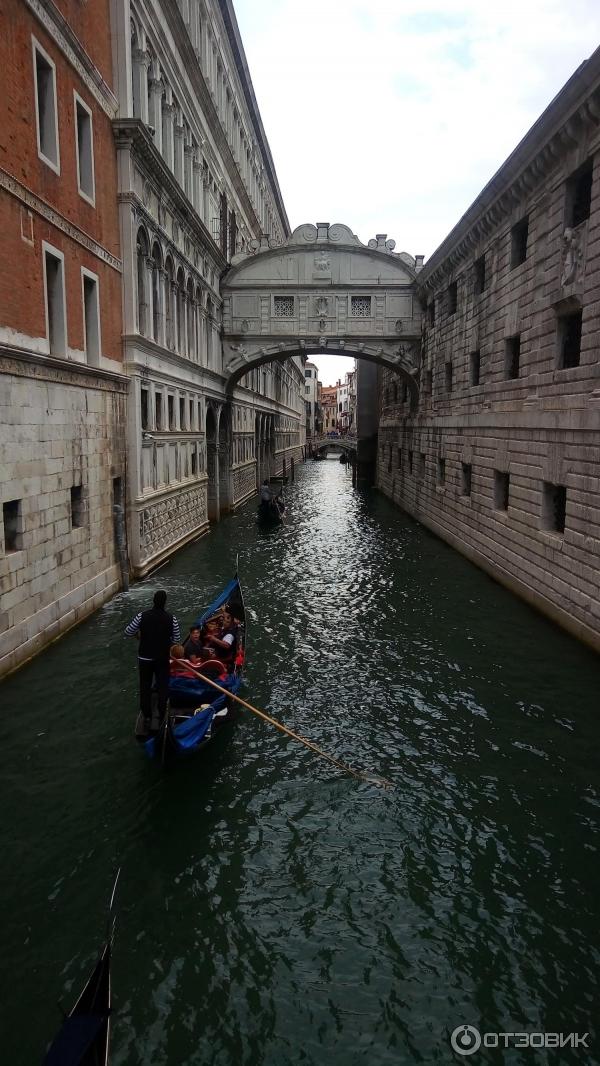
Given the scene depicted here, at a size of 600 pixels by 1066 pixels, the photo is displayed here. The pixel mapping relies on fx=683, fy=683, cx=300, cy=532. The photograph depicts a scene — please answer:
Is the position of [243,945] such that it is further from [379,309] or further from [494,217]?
[379,309]

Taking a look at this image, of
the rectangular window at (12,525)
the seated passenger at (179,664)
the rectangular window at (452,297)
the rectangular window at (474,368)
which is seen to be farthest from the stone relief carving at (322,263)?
the seated passenger at (179,664)

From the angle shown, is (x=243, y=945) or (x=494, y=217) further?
(x=494, y=217)

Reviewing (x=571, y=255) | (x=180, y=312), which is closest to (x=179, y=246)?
(x=180, y=312)

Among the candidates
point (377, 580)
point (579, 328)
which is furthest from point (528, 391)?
point (377, 580)

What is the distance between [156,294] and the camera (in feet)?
56.6

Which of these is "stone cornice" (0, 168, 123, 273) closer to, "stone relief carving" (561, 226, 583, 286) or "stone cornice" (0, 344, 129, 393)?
"stone cornice" (0, 344, 129, 393)

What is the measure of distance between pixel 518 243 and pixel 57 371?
11.1 m

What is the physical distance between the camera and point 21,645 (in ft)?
32.6

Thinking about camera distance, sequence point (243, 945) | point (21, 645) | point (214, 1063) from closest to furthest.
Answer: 1. point (214, 1063)
2. point (243, 945)
3. point (21, 645)

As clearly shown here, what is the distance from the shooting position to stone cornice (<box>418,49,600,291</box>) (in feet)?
36.8

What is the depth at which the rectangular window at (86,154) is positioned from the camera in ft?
41.2

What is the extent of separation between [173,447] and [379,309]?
11405 mm

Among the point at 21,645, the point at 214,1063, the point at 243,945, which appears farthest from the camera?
the point at 21,645

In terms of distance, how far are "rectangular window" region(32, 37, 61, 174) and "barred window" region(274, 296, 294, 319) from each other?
15.3m
